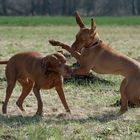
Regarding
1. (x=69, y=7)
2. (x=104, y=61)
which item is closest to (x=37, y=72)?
(x=104, y=61)

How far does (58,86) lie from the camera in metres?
8.89

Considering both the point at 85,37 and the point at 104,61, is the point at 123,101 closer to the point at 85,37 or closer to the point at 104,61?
the point at 104,61

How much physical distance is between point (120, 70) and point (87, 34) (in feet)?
2.57

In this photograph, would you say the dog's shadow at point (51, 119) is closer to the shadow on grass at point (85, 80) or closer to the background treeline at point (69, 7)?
the shadow on grass at point (85, 80)

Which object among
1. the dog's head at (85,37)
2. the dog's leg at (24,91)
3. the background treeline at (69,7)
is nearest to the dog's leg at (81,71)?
the dog's head at (85,37)

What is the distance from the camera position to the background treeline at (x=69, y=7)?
87500 millimetres

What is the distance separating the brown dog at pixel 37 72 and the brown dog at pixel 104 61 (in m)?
0.38

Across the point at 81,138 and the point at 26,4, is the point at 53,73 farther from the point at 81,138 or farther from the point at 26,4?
the point at 26,4

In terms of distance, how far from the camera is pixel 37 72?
8.72m

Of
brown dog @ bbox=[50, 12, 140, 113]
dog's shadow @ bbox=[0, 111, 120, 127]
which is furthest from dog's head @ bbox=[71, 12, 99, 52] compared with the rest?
dog's shadow @ bbox=[0, 111, 120, 127]

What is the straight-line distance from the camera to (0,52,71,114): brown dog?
337 inches

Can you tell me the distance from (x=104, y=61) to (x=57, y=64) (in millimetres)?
1034

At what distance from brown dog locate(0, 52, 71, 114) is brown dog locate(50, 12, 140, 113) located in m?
0.38

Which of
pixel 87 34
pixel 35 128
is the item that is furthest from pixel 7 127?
pixel 87 34
